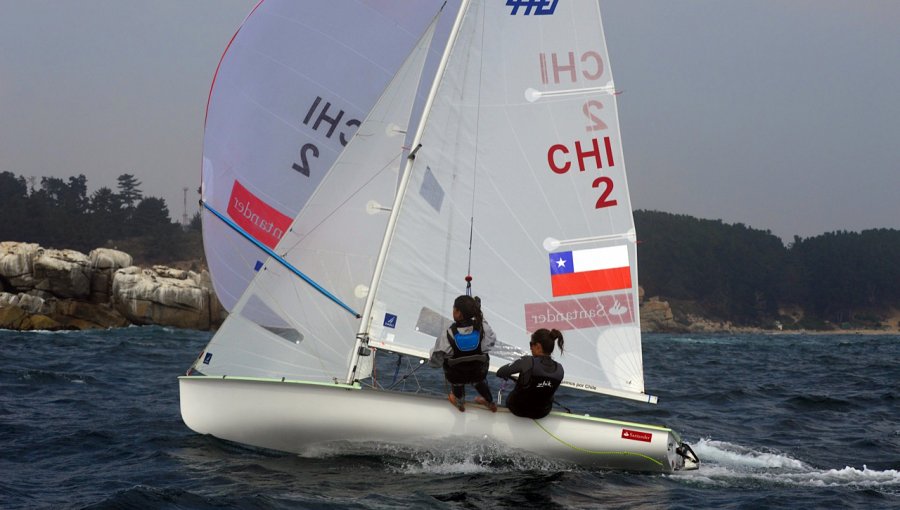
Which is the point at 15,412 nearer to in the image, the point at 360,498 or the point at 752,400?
the point at 360,498

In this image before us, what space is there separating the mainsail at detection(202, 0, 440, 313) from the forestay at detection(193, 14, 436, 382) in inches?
48.9

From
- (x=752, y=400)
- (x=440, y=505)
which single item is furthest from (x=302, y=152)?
(x=752, y=400)

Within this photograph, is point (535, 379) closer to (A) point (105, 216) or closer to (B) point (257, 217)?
(B) point (257, 217)

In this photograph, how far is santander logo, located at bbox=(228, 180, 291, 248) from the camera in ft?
35.9

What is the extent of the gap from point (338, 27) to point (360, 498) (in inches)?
230

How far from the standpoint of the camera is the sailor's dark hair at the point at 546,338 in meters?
8.41

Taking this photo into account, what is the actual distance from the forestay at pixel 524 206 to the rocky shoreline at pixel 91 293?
130ft

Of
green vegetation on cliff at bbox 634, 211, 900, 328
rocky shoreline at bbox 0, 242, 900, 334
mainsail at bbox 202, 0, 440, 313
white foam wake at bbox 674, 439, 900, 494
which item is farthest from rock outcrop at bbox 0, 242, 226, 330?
green vegetation on cliff at bbox 634, 211, 900, 328

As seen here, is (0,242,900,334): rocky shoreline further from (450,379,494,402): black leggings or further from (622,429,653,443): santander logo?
(622,429,653,443): santander logo

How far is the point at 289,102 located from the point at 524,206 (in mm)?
3336

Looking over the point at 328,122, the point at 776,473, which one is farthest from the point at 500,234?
the point at 776,473

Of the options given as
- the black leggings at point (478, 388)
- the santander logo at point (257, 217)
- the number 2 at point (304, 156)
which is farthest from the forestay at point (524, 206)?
the santander logo at point (257, 217)

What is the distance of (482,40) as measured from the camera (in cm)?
927

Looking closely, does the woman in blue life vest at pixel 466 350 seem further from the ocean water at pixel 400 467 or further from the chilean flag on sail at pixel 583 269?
the chilean flag on sail at pixel 583 269
